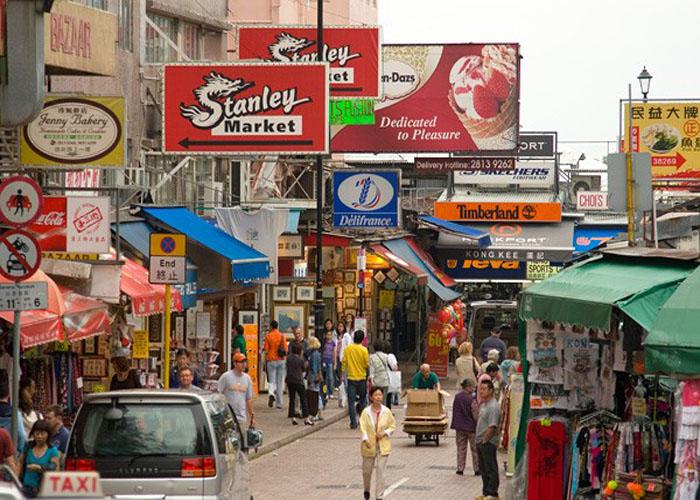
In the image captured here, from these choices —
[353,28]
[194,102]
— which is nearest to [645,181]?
[194,102]

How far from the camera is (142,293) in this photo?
24.6 metres

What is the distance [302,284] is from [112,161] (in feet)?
56.0

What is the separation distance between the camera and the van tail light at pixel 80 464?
15180 millimetres

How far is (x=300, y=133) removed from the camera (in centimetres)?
2992

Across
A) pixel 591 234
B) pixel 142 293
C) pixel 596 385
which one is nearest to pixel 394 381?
pixel 142 293

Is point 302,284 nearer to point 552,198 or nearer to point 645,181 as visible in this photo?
point 645,181

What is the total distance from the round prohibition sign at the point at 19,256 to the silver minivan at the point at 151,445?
1667mm

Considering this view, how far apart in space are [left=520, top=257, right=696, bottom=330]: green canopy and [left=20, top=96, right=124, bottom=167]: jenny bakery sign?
6422mm

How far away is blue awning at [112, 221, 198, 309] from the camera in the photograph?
2839 cm

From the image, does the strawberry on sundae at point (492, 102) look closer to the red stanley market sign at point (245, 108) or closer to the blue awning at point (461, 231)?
the blue awning at point (461, 231)

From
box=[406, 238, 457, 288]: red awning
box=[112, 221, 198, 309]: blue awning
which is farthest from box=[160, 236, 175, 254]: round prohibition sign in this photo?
box=[406, 238, 457, 288]: red awning

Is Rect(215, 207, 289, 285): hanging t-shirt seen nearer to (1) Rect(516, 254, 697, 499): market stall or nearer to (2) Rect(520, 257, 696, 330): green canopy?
(1) Rect(516, 254, 697, 499): market stall

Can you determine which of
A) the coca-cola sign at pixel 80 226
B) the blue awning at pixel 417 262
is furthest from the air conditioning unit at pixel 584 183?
the coca-cola sign at pixel 80 226

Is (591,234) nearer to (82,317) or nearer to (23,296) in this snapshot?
(82,317)
